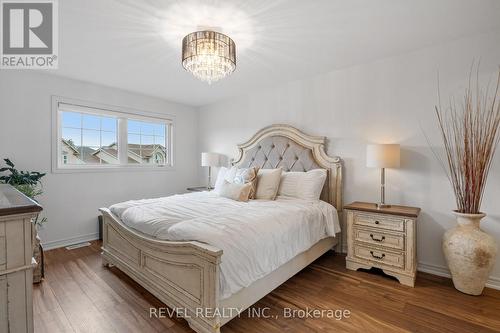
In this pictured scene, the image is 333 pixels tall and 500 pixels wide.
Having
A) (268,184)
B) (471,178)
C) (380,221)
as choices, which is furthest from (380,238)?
(268,184)

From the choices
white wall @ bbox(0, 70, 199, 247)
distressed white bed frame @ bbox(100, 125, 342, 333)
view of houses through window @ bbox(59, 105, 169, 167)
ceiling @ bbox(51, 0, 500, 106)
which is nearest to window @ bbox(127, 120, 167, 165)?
view of houses through window @ bbox(59, 105, 169, 167)

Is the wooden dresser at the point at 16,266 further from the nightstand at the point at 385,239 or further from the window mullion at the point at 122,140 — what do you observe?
the window mullion at the point at 122,140

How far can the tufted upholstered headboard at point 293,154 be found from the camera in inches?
118

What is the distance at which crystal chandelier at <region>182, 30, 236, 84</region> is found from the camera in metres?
1.95

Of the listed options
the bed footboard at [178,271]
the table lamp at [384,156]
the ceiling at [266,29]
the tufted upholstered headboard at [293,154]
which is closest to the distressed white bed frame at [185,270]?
the bed footboard at [178,271]

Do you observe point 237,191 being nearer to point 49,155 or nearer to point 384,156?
point 384,156

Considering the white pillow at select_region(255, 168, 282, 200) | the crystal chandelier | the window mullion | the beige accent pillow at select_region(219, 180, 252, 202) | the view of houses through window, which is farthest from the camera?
the window mullion

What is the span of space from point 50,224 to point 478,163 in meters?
4.85

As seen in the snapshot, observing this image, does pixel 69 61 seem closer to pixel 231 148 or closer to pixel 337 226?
pixel 231 148

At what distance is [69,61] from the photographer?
2715 millimetres

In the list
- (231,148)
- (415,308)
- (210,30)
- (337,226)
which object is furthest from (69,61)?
(415,308)

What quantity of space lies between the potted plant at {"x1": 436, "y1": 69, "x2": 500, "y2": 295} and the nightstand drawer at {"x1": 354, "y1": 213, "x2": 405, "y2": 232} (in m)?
0.39

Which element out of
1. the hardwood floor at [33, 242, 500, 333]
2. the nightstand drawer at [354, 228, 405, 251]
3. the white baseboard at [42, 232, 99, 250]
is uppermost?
the nightstand drawer at [354, 228, 405, 251]

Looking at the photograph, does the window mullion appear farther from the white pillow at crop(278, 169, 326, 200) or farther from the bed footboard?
the white pillow at crop(278, 169, 326, 200)
